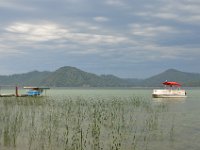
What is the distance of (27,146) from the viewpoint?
583 inches

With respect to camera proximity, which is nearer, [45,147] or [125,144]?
[45,147]

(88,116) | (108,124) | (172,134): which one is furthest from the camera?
(88,116)

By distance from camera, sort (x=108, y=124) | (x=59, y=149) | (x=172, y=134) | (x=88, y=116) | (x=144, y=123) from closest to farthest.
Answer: (x=59, y=149) → (x=172, y=134) → (x=108, y=124) → (x=144, y=123) → (x=88, y=116)

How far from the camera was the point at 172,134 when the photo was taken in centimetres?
1883

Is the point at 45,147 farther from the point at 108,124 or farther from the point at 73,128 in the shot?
the point at 108,124

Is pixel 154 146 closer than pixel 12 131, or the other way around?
pixel 154 146

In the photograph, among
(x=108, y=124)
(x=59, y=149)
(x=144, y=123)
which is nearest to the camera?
(x=59, y=149)

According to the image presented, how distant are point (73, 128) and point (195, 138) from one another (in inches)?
280

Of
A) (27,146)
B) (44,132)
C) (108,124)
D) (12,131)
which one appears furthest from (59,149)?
(108,124)

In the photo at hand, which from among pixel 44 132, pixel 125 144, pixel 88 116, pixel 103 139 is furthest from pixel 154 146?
pixel 88 116

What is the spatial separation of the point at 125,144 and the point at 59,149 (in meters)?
3.34

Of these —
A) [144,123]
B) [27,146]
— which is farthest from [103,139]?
[144,123]

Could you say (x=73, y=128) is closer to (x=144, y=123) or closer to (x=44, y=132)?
(x=44, y=132)

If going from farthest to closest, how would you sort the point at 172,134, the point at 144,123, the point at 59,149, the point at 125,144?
1. the point at 144,123
2. the point at 172,134
3. the point at 125,144
4. the point at 59,149
